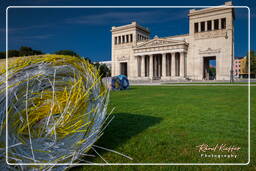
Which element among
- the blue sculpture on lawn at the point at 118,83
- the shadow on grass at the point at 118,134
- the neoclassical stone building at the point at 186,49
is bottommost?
the shadow on grass at the point at 118,134

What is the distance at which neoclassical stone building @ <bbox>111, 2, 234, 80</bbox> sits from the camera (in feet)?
143

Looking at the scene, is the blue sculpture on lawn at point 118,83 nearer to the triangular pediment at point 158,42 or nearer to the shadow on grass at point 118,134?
the shadow on grass at point 118,134

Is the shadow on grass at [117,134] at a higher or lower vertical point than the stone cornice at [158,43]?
lower

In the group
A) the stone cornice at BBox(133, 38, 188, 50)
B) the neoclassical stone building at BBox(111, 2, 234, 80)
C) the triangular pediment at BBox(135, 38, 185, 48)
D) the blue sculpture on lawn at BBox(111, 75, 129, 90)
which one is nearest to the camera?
the blue sculpture on lawn at BBox(111, 75, 129, 90)

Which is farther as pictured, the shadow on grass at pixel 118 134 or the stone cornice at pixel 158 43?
the stone cornice at pixel 158 43

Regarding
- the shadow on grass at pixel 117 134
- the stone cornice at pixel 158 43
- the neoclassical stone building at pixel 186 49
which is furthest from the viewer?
the stone cornice at pixel 158 43

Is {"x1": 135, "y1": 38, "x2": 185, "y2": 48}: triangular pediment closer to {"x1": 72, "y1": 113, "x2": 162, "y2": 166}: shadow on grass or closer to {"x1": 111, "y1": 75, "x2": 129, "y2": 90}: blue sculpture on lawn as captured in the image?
{"x1": 111, "y1": 75, "x2": 129, "y2": 90}: blue sculpture on lawn

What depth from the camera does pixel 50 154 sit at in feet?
6.33

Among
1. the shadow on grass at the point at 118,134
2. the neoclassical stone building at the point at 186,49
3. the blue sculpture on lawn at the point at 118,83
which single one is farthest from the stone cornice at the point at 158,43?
the shadow on grass at the point at 118,134

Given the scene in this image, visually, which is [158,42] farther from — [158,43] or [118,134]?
[118,134]

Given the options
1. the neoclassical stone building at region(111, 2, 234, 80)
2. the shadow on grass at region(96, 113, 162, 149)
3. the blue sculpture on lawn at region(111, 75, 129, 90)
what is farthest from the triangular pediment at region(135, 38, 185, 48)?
the shadow on grass at region(96, 113, 162, 149)

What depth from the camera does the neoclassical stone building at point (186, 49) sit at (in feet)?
143

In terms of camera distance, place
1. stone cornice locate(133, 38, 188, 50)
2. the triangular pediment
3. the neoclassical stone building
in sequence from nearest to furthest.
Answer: the neoclassical stone building → stone cornice locate(133, 38, 188, 50) → the triangular pediment

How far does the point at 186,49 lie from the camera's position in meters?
49.7
